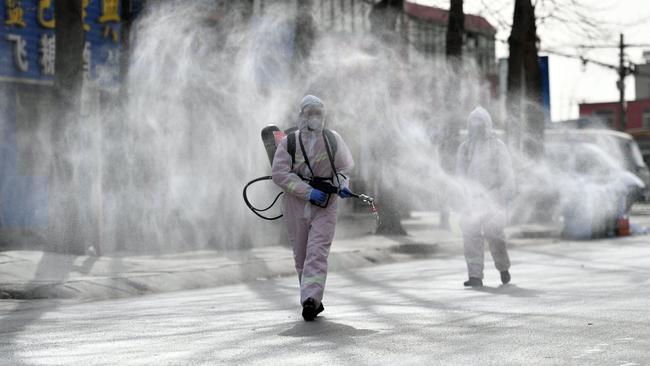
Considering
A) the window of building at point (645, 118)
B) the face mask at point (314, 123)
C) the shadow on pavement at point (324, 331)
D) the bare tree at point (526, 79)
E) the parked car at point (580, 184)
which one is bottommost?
the shadow on pavement at point (324, 331)

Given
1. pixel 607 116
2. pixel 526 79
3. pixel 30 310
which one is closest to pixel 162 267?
pixel 30 310

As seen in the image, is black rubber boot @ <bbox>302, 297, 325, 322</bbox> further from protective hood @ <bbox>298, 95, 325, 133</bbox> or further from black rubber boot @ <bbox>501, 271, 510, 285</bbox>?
black rubber boot @ <bbox>501, 271, 510, 285</bbox>

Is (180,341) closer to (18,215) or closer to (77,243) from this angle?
(77,243)

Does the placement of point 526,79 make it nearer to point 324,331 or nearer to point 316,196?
point 316,196

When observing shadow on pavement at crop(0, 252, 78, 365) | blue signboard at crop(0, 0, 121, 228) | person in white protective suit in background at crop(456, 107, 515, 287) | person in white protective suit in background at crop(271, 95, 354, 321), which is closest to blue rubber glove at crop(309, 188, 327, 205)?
A: person in white protective suit in background at crop(271, 95, 354, 321)

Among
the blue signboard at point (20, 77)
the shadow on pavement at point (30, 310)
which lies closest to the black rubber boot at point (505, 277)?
the shadow on pavement at point (30, 310)

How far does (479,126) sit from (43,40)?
1088 centimetres

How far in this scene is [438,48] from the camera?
163 ft

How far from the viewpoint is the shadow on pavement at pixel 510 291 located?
36.6 ft

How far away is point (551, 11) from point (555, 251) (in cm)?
932

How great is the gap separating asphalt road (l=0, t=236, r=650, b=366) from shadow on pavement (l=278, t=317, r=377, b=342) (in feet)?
0.03

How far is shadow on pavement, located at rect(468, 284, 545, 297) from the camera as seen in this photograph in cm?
1115

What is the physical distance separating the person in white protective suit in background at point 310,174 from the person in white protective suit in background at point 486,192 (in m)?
3.16

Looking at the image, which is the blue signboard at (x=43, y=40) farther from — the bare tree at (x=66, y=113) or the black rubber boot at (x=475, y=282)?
the black rubber boot at (x=475, y=282)
